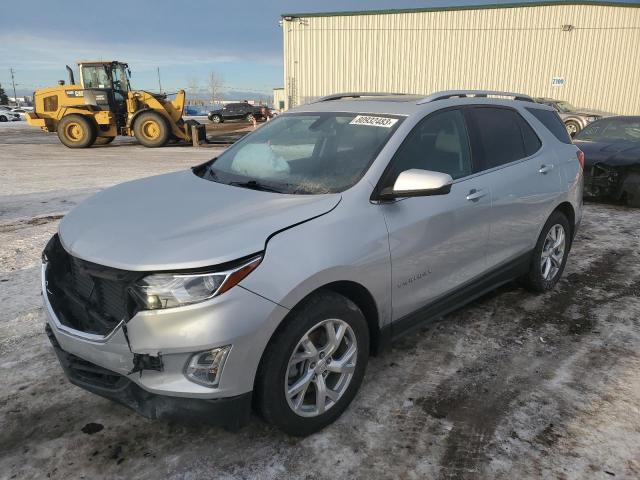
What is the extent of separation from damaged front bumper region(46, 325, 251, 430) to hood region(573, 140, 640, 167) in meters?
7.42

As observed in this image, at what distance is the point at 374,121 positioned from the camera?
10.7 feet

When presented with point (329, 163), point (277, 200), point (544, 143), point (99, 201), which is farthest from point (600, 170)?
point (99, 201)

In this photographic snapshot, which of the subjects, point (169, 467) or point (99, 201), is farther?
point (99, 201)

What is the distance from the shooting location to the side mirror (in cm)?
270

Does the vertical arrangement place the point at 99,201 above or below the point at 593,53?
below

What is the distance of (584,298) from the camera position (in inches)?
175

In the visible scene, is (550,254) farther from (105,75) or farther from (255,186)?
(105,75)

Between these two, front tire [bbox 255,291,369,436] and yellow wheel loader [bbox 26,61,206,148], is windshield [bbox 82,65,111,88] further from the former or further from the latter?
front tire [bbox 255,291,369,436]

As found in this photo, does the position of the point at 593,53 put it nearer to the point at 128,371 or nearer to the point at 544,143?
the point at 544,143

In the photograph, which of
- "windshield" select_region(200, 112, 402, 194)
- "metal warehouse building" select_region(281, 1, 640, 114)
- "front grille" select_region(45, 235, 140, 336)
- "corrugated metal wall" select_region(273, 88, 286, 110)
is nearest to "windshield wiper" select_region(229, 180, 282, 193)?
"windshield" select_region(200, 112, 402, 194)

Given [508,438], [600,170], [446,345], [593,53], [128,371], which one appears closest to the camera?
[128,371]

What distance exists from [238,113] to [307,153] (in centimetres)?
3809

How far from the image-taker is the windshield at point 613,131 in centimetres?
895

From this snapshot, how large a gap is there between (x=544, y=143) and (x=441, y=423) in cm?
275
